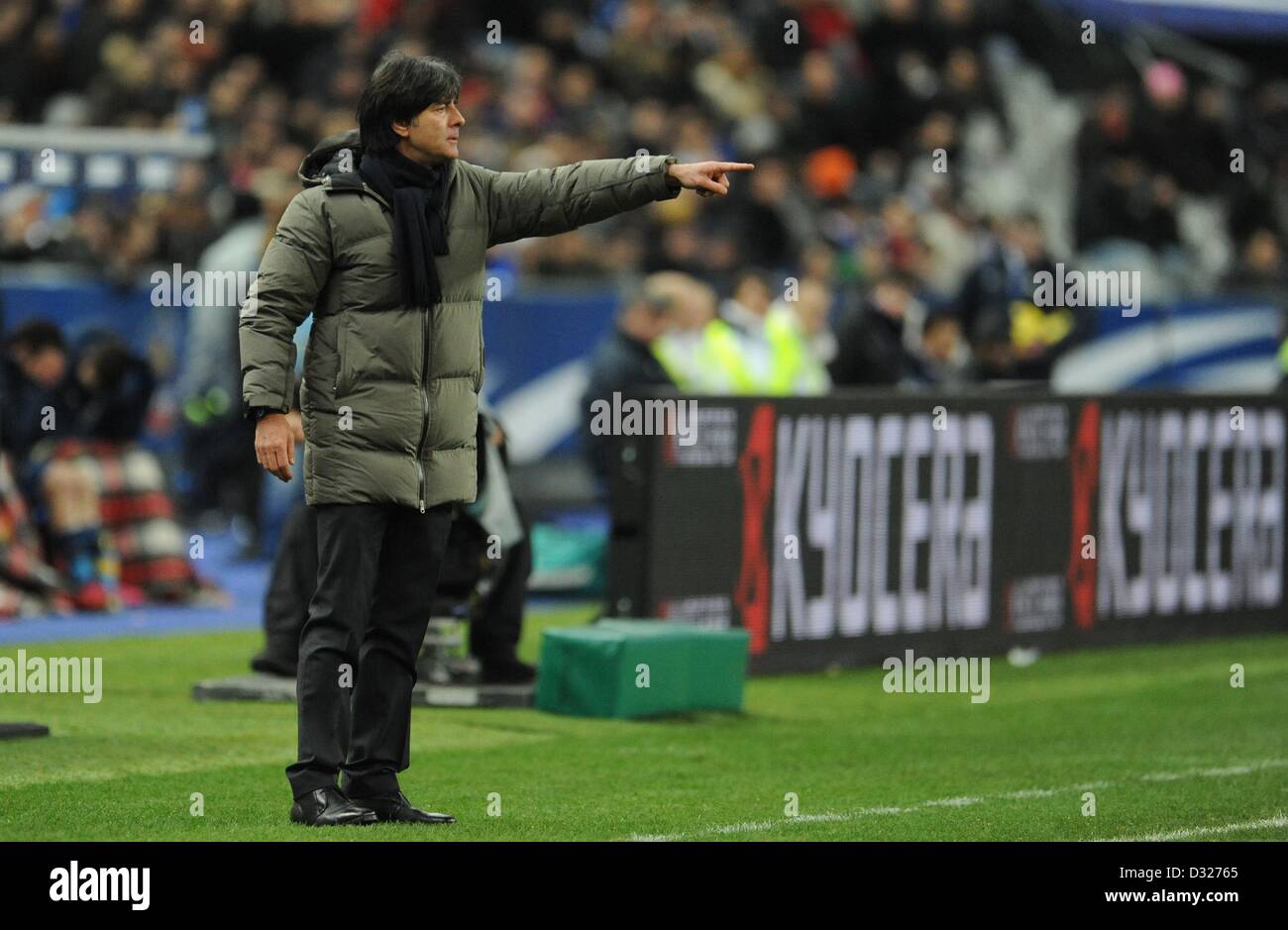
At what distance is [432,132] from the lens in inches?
→ 318

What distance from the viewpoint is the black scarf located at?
7.98 m

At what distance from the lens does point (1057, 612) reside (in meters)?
14.8

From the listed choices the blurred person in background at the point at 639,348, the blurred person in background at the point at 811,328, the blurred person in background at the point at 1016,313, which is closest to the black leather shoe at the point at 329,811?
the blurred person in background at the point at 639,348

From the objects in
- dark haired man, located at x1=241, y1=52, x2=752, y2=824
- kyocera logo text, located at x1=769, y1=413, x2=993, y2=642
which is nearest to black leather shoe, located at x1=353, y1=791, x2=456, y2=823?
dark haired man, located at x1=241, y1=52, x2=752, y2=824

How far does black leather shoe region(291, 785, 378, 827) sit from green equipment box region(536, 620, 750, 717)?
330cm

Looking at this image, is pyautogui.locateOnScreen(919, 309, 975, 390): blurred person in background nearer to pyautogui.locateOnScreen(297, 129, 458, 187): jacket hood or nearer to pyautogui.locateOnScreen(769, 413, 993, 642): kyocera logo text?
pyautogui.locateOnScreen(769, 413, 993, 642): kyocera logo text

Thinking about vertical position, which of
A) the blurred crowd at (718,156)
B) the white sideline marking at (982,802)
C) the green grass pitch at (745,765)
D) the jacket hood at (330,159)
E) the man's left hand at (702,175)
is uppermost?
the blurred crowd at (718,156)

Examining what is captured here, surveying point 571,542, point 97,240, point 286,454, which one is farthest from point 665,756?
point 97,240

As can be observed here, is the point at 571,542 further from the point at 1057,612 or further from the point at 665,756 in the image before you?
the point at 665,756

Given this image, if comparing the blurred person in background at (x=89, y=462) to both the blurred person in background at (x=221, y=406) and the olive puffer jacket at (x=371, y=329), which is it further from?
the olive puffer jacket at (x=371, y=329)

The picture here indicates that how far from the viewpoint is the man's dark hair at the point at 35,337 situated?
620 inches

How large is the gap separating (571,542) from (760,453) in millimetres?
4148

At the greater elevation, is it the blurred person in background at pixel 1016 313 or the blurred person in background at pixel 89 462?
the blurred person in background at pixel 1016 313
